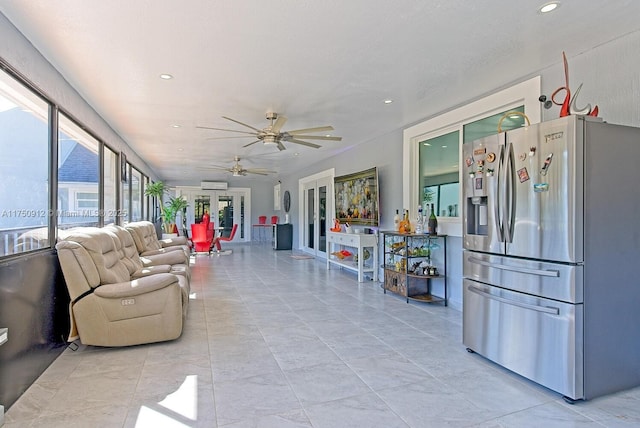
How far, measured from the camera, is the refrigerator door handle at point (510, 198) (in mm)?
2559

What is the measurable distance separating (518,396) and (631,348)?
0.83 meters

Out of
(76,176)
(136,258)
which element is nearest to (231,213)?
(136,258)

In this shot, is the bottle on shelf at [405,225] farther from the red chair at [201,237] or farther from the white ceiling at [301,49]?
the red chair at [201,237]

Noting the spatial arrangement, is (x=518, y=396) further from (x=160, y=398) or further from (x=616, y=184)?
(x=160, y=398)

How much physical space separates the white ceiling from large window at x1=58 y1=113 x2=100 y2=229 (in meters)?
0.44

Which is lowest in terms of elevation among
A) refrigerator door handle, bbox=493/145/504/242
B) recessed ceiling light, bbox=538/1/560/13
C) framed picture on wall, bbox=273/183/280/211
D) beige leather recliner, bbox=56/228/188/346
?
beige leather recliner, bbox=56/228/188/346

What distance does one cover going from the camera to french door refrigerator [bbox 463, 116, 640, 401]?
2207mm

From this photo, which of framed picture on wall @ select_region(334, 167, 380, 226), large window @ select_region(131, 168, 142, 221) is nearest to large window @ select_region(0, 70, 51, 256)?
framed picture on wall @ select_region(334, 167, 380, 226)

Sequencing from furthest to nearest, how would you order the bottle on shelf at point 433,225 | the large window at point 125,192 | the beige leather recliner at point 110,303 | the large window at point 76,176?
the large window at point 125,192 < the bottle on shelf at point 433,225 < the large window at point 76,176 < the beige leather recliner at point 110,303

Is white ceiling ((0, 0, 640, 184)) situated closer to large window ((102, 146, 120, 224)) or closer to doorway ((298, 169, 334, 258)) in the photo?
large window ((102, 146, 120, 224))

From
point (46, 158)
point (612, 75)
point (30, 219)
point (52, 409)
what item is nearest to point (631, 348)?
point (612, 75)

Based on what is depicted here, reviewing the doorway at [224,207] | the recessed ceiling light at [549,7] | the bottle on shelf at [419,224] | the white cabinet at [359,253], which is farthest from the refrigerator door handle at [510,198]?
the doorway at [224,207]

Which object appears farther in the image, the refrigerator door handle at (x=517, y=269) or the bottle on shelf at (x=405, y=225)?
the bottle on shelf at (x=405, y=225)

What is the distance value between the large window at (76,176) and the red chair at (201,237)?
14.3 ft
